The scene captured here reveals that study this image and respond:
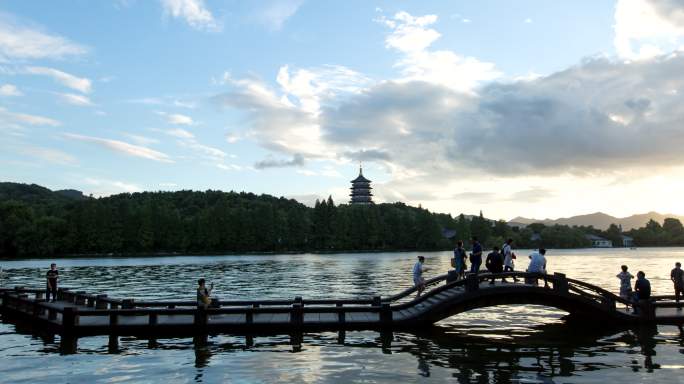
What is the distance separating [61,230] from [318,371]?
451 ft

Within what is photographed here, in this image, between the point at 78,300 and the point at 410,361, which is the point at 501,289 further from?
the point at 78,300

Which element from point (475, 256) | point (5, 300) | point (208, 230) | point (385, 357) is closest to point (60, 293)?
point (5, 300)

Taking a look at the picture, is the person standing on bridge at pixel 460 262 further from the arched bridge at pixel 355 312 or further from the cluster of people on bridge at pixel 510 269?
the arched bridge at pixel 355 312

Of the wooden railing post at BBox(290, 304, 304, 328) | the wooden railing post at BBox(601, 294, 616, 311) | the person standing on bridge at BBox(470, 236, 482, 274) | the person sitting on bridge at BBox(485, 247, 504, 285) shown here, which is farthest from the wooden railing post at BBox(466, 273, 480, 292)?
the wooden railing post at BBox(290, 304, 304, 328)

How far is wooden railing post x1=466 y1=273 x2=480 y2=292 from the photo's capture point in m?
22.0

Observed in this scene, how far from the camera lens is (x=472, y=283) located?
22094 mm

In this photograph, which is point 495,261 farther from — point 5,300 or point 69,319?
point 5,300

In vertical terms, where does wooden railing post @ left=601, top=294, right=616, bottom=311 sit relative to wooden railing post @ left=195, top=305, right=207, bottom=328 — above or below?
above

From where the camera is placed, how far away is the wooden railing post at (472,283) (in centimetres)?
2202

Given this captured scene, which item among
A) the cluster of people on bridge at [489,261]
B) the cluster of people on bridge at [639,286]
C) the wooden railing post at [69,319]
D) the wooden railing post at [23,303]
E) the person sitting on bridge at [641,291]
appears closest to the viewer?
the wooden railing post at [69,319]

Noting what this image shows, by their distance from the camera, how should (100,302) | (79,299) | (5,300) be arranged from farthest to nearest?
(5,300), (79,299), (100,302)

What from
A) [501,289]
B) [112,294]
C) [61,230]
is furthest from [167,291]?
[61,230]

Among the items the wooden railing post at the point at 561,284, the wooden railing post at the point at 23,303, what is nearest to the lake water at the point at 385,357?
the wooden railing post at the point at 23,303

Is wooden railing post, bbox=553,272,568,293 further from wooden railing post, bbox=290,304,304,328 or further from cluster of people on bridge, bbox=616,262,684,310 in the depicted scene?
wooden railing post, bbox=290,304,304,328
